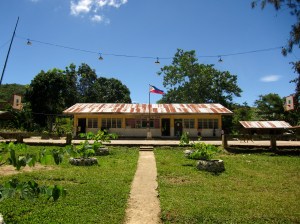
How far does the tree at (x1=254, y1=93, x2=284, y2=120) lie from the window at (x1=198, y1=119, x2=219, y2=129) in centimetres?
1755

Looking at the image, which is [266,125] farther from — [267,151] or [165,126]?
[267,151]

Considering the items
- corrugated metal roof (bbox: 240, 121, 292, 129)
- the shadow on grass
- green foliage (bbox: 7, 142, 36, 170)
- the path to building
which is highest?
corrugated metal roof (bbox: 240, 121, 292, 129)

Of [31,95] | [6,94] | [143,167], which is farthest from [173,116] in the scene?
[6,94]

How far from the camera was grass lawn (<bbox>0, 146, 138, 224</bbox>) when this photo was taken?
560 cm

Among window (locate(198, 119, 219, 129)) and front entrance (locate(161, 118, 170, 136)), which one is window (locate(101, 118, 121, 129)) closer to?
front entrance (locate(161, 118, 170, 136))

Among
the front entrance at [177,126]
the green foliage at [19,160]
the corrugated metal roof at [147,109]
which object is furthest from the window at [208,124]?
the green foliage at [19,160]

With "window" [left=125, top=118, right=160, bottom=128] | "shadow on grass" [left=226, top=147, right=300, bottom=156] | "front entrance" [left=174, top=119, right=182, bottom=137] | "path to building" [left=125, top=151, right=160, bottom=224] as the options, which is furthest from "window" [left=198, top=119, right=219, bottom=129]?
"path to building" [left=125, top=151, right=160, bottom=224]

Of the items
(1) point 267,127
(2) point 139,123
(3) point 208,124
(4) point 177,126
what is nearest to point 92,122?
(2) point 139,123

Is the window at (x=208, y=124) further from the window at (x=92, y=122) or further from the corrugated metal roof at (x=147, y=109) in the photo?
the window at (x=92, y=122)

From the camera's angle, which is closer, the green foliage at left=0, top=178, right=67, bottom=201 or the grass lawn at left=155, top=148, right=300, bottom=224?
the green foliage at left=0, top=178, right=67, bottom=201

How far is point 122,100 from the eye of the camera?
193 ft

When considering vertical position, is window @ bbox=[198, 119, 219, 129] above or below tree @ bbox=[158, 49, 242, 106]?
below

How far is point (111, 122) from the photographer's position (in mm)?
Result: 29500

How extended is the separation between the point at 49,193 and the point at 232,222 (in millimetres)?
4304
